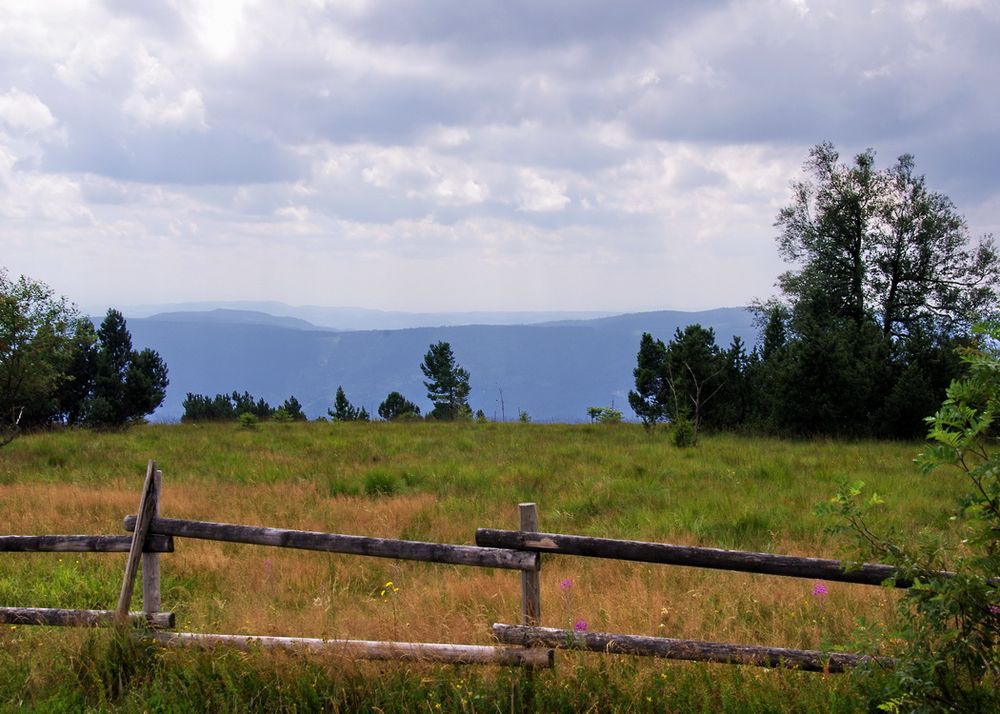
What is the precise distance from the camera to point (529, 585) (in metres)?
4.99

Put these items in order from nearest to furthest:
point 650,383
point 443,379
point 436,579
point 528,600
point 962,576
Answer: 1. point 962,576
2. point 528,600
3. point 436,579
4. point 650,383
5. point 443,379

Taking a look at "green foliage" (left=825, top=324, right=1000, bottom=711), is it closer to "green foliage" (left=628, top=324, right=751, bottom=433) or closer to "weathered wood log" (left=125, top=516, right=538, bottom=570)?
"weathered wood log" (left=125, top=516, right=538, bottom=570)

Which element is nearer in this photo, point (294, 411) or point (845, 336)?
point (845, 336)

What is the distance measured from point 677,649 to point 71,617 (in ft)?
14.7

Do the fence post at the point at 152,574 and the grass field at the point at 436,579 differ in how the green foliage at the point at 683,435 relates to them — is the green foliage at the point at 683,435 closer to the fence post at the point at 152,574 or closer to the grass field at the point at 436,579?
the grass field at the point at 436,579

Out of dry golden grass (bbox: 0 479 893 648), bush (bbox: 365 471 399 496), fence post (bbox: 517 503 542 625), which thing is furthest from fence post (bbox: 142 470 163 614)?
bush (bbox: 365 471 399 496)

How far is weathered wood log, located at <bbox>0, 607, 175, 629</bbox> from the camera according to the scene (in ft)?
17.5

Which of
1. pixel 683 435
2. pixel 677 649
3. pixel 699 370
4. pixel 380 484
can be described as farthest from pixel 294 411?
pixel 677 649

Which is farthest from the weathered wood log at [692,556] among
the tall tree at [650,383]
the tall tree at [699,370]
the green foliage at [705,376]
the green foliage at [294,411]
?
the green foliage at [294,411]

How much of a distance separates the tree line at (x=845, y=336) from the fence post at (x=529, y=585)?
19655mm

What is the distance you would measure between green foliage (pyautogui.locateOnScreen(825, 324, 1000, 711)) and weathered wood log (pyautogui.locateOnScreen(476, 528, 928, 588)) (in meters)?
0.83

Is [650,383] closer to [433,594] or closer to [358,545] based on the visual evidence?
[433,594]

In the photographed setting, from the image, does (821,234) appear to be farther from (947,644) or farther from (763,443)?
(947,644)

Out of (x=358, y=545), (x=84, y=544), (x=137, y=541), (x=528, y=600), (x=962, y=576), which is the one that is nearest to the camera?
(x=962, y=576)
